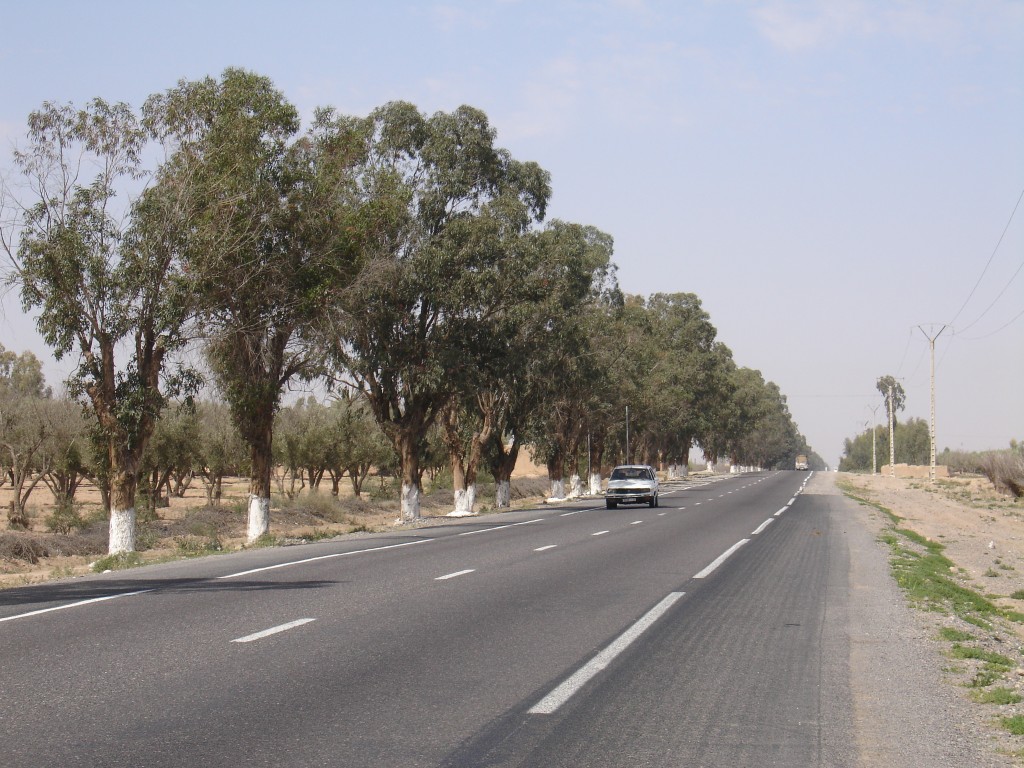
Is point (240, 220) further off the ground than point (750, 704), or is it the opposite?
point (240, 220)

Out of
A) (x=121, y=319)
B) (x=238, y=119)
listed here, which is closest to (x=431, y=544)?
(x=121, y=319)

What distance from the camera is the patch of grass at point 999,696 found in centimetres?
842

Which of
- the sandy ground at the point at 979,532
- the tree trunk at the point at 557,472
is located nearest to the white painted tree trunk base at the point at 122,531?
the sandy ground at the point at 979,532

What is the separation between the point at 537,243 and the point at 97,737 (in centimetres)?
3720

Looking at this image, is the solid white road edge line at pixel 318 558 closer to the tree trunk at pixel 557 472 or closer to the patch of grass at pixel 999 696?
the patch of grass at pixel 999 696

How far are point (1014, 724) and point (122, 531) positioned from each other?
2268cm

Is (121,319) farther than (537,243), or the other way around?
(537,243)

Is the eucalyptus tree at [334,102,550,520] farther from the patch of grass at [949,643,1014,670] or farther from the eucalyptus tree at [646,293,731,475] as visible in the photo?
the eucalyptus tree at [646,293,731,475]

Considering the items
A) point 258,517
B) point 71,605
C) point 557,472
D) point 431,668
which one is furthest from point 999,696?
point 557,472

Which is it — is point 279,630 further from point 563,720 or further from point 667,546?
point 667,546

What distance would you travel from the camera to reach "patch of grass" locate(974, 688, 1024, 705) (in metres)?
8.42

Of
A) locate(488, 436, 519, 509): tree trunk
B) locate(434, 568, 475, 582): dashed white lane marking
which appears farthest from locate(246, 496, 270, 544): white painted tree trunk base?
locate(488, 436, 519, 509): tree trunk

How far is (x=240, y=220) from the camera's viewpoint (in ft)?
95.2

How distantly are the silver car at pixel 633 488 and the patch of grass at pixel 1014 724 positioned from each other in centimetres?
3835
